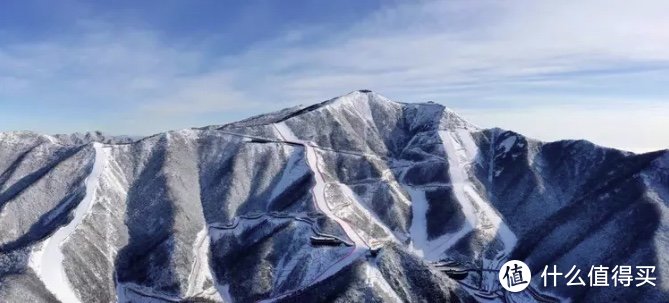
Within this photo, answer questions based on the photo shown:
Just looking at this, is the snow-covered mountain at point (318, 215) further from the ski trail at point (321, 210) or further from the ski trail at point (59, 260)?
the ski trail at point (321, 210)

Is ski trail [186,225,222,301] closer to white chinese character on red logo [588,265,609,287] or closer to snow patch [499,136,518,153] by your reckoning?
white chinese character on red logo [588,265,609,287]

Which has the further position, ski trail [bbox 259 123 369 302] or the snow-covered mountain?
ski trail [bbox 259 123 369 302]

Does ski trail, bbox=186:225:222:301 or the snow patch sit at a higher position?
the snow patch

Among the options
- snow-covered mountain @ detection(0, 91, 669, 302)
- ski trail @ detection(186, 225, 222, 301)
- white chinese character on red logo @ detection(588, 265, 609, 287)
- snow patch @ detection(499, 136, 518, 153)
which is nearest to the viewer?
snow-covered mountain @ detection(0, 91, 669, 302)

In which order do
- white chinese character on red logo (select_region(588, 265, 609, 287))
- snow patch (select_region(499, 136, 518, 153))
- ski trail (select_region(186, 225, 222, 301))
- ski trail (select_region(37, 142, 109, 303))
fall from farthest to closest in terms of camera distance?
snow patch (select_region(499, 136, 518, 153))
ski trail (select_region(186, 225, 222, 301))
white chinese character on red logo (select_region(588, 265, 609, 287))
ski trail (select_region(37, 142, 109, 303))

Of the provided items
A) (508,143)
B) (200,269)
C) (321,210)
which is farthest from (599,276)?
(200,269)

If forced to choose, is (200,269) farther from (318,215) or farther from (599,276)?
(599,276)

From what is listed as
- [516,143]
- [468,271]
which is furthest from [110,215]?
[516,143]

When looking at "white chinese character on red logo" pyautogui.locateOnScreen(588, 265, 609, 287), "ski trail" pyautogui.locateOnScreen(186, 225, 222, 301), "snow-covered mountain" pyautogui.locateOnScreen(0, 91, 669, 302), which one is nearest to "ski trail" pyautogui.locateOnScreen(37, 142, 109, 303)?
"snow-covered mountain" pyautogui.locateOnScreen(0, 91, 669, 302)

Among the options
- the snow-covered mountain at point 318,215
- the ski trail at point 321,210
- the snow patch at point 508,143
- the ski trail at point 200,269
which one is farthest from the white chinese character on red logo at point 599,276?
the ski trail at point 200,269

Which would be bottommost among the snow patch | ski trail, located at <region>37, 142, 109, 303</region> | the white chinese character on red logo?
the white chinese character on red logo
